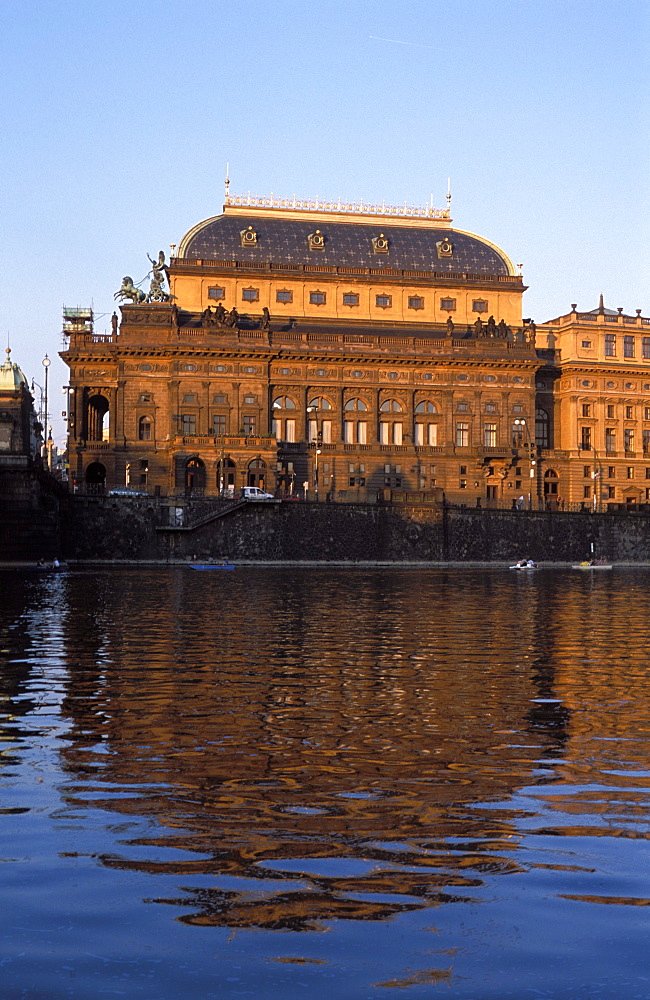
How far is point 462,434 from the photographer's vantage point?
14188 centimetres

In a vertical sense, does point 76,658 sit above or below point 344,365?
below

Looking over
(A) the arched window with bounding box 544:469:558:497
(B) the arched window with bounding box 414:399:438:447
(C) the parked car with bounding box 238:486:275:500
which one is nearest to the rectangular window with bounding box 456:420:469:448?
(B) the arched window with bounding box 414:399:438:447

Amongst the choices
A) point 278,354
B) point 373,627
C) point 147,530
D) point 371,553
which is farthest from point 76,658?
point 278,354

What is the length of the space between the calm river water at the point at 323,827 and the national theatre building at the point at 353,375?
101904mm

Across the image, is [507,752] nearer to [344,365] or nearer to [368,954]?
[368,954]

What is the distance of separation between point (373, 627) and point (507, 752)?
2528 centimetres

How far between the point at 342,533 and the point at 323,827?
107 metres

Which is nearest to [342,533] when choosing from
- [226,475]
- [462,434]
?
[226,475]

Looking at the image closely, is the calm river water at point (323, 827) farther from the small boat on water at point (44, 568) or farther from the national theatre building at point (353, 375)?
the national theatre building at point (353, 375)

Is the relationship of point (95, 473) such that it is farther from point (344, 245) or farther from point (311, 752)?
point (311, 752)

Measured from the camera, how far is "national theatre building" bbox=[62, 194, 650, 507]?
5261 inches

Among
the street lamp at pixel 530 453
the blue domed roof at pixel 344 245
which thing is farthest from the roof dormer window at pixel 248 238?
the street lamp at pixel 530 453

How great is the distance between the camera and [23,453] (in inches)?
3647

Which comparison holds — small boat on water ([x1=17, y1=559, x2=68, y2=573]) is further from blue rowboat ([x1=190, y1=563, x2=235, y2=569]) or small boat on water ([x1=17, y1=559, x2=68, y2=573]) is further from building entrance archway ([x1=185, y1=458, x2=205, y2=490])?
building entrance archway ([x1=185, y1=458, x2=205, y2=490])
